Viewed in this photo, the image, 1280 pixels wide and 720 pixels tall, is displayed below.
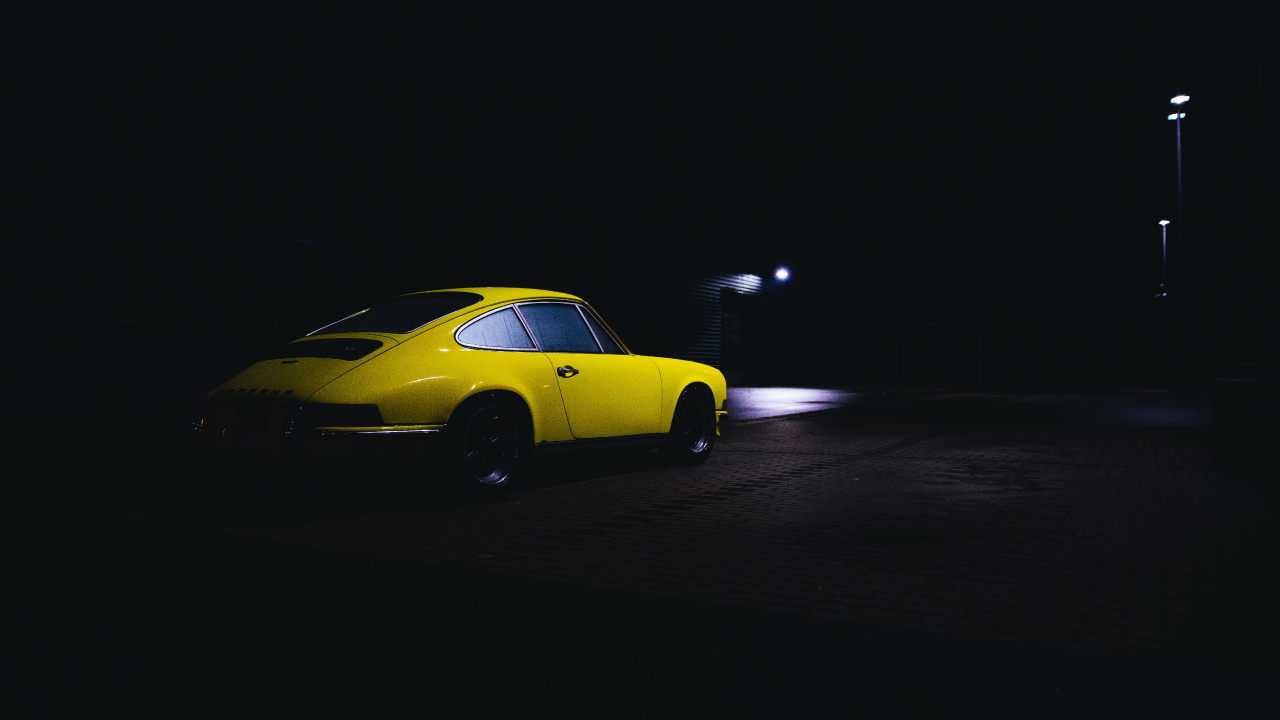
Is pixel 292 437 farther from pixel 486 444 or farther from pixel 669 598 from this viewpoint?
pixel 669 598

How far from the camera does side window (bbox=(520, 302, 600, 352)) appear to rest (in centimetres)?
810

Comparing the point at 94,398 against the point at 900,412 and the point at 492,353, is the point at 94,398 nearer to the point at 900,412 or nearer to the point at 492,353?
the point at 492,353

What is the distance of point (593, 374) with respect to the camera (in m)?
8.19

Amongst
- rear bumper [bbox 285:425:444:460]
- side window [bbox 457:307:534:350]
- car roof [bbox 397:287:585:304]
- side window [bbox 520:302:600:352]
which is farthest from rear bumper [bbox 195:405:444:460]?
side window [bbox 520:302:600:352]

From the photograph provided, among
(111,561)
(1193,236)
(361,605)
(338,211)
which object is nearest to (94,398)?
(338,211)

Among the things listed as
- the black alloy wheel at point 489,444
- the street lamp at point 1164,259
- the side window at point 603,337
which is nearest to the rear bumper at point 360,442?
the black alloy wheel at point 489,444

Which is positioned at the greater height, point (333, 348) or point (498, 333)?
point (498, 333)

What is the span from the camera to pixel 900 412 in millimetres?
20109

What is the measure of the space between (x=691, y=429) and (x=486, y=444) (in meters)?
3.13

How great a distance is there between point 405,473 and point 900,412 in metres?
15.4

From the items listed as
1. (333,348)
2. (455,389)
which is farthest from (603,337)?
(333,348)

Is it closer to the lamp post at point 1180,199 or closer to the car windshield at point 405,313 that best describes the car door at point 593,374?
the car windshield at point 405,313

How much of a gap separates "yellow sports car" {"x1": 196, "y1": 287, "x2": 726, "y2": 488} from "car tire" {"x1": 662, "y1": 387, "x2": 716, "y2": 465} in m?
0.27

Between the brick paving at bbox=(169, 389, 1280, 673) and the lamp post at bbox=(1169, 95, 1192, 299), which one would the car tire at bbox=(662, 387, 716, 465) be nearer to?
the brick paving at bbox=(169, 389, 1280, 673)
